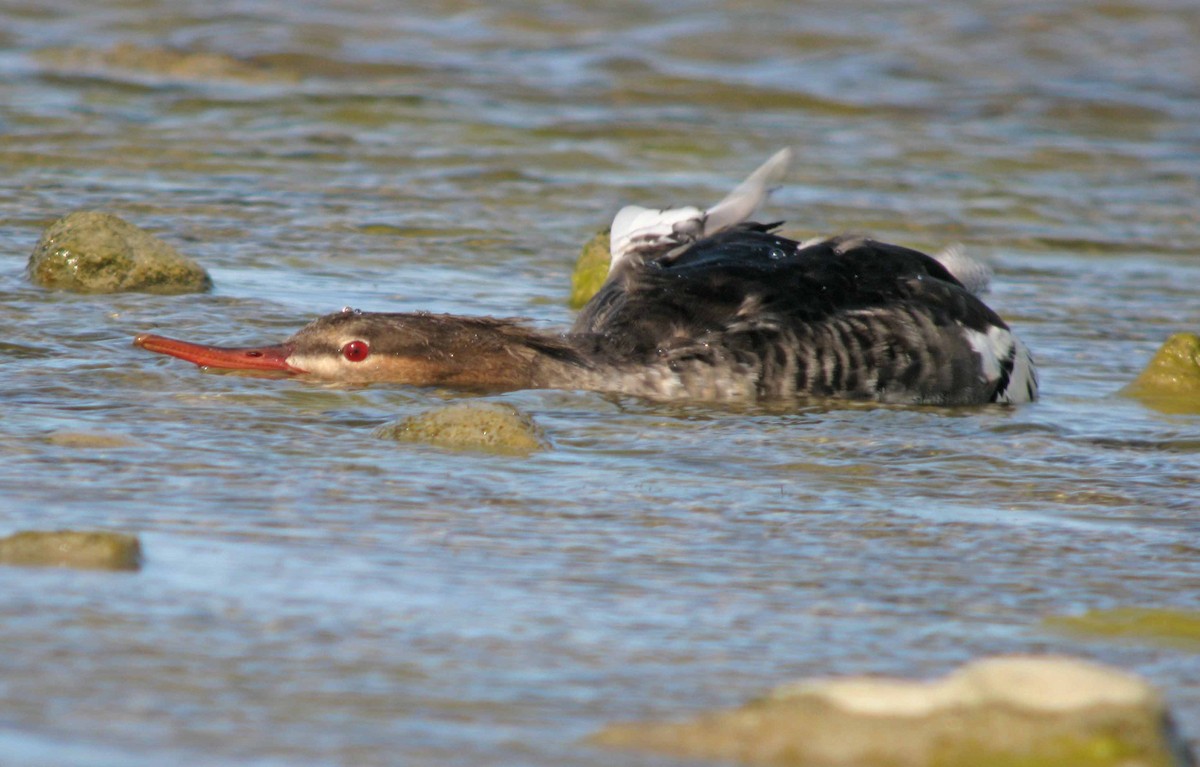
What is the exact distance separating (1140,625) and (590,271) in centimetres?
439

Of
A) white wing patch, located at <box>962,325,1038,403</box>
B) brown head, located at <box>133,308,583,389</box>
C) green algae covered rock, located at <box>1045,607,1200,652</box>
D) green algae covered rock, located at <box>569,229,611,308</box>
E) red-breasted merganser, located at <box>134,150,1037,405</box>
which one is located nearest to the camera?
green algae covered rock, located at <box>1045,607,1200,652</box>

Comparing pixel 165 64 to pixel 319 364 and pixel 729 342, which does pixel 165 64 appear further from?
pixel 729 342

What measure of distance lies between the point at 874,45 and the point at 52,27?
677 cm

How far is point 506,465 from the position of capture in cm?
505

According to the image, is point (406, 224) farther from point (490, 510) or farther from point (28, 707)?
point (28, 707)

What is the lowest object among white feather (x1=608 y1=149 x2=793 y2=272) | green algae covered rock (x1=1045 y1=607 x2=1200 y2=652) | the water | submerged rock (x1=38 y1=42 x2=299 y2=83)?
green algae covered rock (x1=1045 y1=607 x2=1200 y2=652)

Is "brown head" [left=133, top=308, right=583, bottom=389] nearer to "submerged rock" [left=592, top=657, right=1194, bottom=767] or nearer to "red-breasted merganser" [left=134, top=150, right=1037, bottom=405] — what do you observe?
"red-breasted merganser" [left=134, top=150, right=1037, bottom=405]

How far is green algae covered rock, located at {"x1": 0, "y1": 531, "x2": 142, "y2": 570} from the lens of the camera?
12.6 feet

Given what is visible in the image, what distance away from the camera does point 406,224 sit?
9.34 metres

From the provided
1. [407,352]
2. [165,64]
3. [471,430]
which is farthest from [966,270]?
[165,64]

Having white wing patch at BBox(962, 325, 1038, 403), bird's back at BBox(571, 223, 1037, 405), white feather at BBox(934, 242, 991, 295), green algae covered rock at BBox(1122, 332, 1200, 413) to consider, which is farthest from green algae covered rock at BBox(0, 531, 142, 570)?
white feather at BBox(934, 242, 991, 295)

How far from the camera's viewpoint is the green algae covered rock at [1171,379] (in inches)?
259

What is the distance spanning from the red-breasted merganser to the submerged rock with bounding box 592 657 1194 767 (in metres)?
3.23

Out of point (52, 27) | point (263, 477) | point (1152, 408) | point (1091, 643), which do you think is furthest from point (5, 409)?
point (52, 27)
